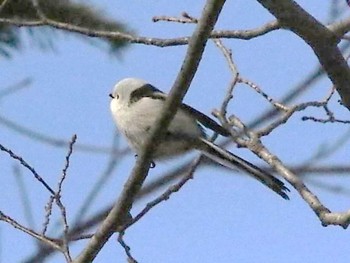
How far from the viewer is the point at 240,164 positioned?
1.83 m

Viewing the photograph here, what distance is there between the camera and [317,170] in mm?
1451

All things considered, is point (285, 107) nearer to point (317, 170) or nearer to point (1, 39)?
point (317, 170)

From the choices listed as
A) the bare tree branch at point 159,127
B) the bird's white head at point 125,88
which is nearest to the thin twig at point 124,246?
the bare tree branch at point 159,127

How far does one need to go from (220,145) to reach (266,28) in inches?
16.2

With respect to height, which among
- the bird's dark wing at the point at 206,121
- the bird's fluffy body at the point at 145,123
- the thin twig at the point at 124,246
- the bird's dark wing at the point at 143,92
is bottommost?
the thin twig at the point at 124,246

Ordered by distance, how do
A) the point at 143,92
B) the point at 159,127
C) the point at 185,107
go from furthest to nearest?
the point at 143,92 < the point at 185,107 < the point at 159,127

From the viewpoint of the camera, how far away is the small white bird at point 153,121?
6.12 feet

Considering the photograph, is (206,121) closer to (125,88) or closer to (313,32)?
(125,88)

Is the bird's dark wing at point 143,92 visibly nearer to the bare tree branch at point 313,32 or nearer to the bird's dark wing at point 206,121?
the bird's dark wing at point 206,121

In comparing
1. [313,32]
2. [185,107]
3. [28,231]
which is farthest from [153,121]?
[313,32]

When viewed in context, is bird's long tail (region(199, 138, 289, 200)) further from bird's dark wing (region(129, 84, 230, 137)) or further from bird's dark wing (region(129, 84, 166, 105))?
bird's dark wing (region(129, 84, 166, 105))

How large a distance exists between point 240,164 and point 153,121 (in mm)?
207

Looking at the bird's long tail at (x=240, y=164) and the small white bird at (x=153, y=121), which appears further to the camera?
the small white bird at (x=153, y=121)

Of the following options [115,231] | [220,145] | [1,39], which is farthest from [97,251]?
A: [1,39]
